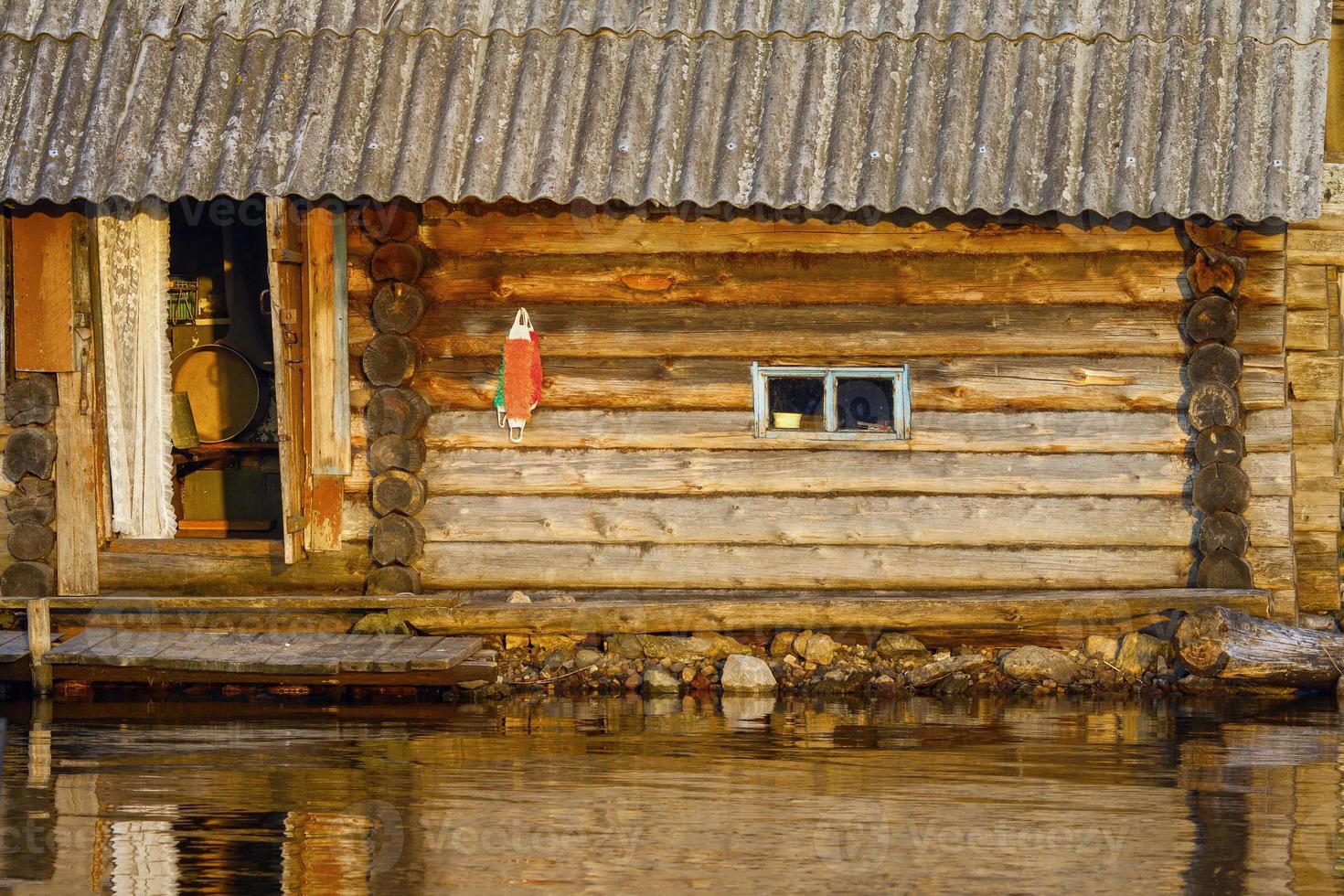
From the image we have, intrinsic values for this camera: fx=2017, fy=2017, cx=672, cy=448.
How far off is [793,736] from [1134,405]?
315cm

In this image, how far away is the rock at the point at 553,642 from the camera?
11.7 m

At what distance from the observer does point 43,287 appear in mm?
11633

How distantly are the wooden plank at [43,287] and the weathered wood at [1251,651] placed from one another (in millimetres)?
6520

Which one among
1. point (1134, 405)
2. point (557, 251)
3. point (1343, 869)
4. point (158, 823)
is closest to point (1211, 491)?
point (1134, 405)

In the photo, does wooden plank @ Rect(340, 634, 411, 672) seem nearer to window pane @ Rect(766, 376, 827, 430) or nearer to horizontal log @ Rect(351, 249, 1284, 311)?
horizontal log @ Rect(351, 249, 1284, 311)

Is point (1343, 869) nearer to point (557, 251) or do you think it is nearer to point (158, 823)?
point (158, 823)

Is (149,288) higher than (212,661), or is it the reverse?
(149,288)

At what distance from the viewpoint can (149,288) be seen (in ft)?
38.8

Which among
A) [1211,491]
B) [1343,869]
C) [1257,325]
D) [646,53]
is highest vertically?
[646,53]

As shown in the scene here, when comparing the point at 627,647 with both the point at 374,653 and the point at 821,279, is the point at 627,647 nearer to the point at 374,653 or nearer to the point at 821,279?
the point at 374,653

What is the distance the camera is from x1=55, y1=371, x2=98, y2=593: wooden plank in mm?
11734

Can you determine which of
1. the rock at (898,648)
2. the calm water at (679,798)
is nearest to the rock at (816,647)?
the rock at (898,648)

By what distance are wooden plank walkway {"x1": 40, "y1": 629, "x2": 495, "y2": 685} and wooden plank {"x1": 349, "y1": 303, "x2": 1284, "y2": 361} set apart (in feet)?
5.62

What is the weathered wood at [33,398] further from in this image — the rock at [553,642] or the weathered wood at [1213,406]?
the weathered wood at [1213,406]
